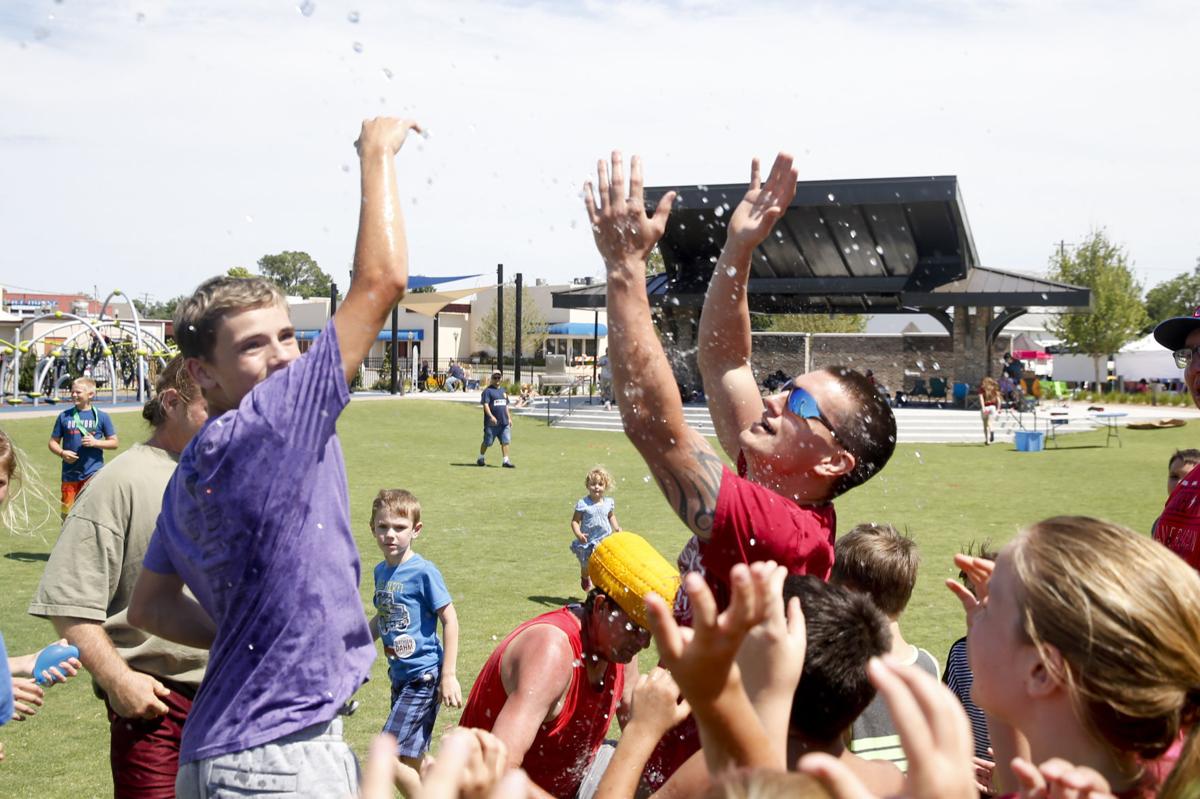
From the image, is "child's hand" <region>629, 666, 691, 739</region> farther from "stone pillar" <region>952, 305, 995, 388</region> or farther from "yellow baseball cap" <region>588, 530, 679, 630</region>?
"stone pillar" <region>952, 305, 995, 388</region>

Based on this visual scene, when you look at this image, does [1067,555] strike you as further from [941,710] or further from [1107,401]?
[1107,401]

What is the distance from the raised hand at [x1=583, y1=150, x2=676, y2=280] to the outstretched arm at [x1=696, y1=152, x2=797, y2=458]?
19.2 inches

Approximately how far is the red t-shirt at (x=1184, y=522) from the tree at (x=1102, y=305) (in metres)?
Answer: 55.0

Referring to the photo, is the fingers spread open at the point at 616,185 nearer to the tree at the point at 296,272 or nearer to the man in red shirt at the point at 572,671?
the man in red shirt at the point at 572,671

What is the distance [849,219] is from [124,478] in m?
30.4

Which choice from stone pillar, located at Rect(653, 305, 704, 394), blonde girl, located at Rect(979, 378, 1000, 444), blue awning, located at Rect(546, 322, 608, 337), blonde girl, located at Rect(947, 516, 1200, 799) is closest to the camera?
blonde girl, located at Rect(947, 516, 1200, 799)

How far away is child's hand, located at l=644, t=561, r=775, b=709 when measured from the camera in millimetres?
1648

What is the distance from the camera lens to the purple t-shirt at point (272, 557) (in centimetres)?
214

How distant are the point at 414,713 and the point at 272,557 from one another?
268 cm

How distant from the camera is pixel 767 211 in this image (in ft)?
9.27

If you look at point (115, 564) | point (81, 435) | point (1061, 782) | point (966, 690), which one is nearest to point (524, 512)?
point (81, 435)

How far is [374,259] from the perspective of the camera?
221 centimetres

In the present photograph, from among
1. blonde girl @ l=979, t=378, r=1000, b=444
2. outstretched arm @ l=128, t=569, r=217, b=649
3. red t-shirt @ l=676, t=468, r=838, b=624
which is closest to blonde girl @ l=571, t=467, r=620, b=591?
outstretched arm @ l=128, t=569, r=217, b=649

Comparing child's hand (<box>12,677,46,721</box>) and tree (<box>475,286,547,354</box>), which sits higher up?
tree (<box>475,286,547,354</box>)
